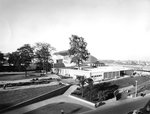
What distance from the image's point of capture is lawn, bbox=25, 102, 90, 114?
19.7 meters

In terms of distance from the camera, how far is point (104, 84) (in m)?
35.2

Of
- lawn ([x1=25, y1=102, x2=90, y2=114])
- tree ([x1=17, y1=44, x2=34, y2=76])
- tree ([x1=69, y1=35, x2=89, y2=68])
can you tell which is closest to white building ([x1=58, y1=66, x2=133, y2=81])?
tree ([x1=69, y1=35, x2=89, y2=68])

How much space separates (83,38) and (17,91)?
1205 inches

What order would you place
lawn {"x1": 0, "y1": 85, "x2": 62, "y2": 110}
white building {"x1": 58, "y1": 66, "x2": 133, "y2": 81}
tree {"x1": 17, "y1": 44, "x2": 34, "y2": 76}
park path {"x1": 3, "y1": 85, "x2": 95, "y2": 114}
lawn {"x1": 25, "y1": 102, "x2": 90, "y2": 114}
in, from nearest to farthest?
lawn {"x1": 25, "y1": 102, "x2": 90, "y2": 114} → park path {"x1": 3, "y1": 85, "x2": 95, "y2": 114} → lawn {"x1": 0, "y1": 85, "x2": 62, "y2": 110} → white building {"x1": 58, "y1": 66, "x2": 133, "y2": 81} → tree {"x1": 17, "y1": 44, "x2": 34, "y2": 76}

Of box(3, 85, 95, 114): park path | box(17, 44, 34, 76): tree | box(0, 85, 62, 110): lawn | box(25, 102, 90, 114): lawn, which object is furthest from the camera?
box(17, 44, 34, 76): tree

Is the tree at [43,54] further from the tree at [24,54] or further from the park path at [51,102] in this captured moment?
the park path at [51,102]

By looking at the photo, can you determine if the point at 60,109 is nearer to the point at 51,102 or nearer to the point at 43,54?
the point at 51,102

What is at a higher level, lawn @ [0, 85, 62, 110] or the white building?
the white building

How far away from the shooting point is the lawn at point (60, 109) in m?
19.7

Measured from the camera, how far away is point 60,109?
68.6ft

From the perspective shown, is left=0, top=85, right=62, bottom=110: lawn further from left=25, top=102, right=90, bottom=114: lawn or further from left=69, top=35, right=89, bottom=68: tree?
left=69, top=35, right=89, bottom=68: tree

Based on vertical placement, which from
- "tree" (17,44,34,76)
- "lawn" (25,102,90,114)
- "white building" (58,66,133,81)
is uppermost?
"tree" (17,44,34,76)

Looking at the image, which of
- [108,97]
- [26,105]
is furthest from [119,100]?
[26,105]

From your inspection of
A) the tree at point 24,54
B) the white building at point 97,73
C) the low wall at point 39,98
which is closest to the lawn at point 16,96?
the low wall at point 39,98
